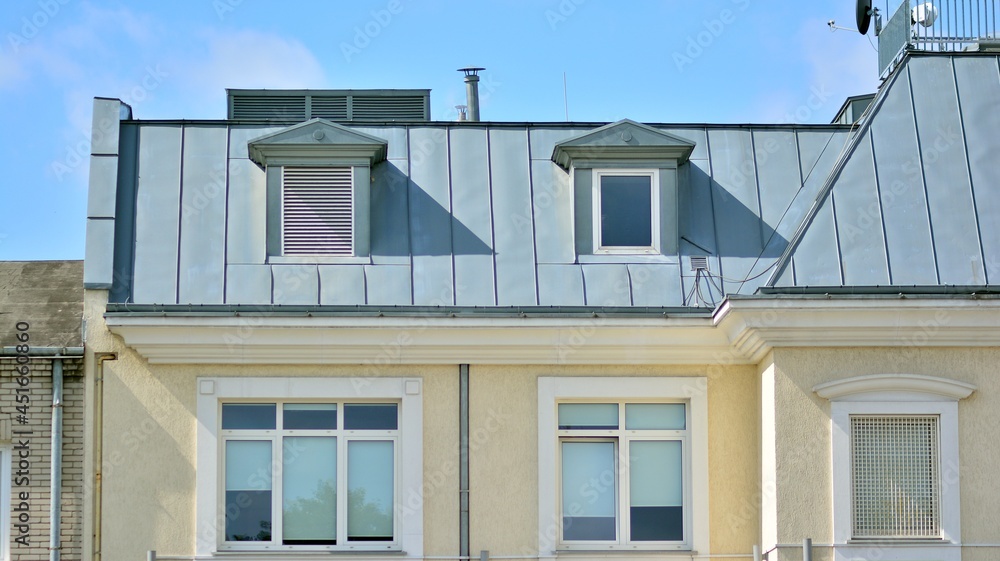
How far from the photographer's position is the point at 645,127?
22422mm

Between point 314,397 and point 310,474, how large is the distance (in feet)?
3.02

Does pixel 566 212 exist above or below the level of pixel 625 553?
above

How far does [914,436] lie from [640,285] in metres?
3.86

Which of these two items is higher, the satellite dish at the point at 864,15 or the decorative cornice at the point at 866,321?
the satellite dish at the point at 864,15

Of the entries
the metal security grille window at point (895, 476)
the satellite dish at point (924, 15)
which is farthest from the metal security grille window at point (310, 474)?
the satellite dish at point (924, 15)

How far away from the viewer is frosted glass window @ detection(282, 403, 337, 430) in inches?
838

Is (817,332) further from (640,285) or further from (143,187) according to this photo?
(143,187)

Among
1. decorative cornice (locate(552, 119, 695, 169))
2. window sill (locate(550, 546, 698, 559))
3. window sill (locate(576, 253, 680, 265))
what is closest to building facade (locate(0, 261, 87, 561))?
window sill (locate(550, 546, 698, 559))

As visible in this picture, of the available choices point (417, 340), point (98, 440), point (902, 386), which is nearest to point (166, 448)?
point (98, 440)

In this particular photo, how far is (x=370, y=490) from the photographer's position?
21.1m

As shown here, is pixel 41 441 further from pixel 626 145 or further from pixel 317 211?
pixel 626 145

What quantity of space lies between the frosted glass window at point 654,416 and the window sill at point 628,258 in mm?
1833

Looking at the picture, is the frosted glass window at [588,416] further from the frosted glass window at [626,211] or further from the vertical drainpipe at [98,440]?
the vertical drainpipe at [98,440]

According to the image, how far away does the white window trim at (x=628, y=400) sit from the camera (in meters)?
20.9
